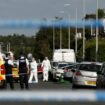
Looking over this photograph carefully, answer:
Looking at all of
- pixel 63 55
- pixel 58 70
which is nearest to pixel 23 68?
pixel 58 70

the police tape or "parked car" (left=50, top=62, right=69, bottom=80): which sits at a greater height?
the police tape

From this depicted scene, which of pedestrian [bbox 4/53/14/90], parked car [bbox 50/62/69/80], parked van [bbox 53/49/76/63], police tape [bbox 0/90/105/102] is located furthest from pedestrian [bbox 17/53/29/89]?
parked van [bbox 53/49/76/63]

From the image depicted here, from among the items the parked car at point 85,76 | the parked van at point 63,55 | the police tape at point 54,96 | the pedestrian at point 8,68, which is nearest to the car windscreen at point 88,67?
the parked car at point 85,76

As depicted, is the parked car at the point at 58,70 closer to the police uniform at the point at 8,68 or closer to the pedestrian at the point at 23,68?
the pedestrian at the point at 23,68

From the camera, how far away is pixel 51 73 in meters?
40.2

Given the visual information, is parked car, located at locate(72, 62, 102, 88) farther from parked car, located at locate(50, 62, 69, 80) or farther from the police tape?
the police tape

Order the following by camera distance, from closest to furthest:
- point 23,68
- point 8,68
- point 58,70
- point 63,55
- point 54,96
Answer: point 54,96 < point 8,68 < point 23,68 < point 58,70 < point 63,55

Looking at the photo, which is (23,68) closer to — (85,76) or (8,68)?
(8,68)

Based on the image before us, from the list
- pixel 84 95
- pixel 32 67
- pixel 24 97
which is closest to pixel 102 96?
pixel 84 95

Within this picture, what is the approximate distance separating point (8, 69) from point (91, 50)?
19.3 meters

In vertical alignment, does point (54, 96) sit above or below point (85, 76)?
above

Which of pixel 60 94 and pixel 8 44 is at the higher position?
pixel 8 44

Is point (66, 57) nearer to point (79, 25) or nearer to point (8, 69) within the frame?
point (8, 69)

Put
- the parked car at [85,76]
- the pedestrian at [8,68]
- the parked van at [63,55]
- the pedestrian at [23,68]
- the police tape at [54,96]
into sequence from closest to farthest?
the police tape at [54,96], the pedestrian at [8,68], the pedestrian at [23,68], the parked car at [85,76], the parked van at [63,55]
